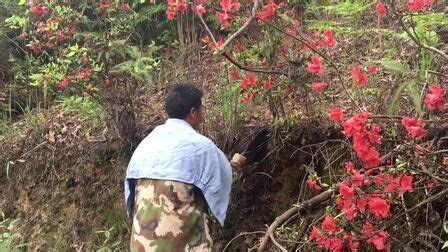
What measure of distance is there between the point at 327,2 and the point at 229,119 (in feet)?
7.62

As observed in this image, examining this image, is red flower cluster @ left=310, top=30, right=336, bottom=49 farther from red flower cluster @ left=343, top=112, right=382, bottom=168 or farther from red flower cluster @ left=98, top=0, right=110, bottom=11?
red flower cluster @ left=98, top=0, right=110, bottom=11

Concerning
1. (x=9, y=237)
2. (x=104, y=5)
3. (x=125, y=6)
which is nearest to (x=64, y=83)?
(x=104, y=5)

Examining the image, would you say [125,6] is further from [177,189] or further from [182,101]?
[177,189]

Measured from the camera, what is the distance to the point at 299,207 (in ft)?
13.0

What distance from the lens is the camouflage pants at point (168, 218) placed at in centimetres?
372

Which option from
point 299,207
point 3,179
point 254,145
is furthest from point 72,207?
point 299,207

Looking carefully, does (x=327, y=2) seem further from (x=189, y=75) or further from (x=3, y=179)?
(x=3, y=179)

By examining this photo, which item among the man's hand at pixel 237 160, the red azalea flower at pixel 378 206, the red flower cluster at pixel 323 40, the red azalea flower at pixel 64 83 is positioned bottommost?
the man's hand at pixel 237 160

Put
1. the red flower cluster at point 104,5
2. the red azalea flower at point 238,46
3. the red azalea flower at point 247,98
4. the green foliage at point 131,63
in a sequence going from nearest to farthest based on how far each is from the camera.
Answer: the red azalea flower at point 247,98
the red azalea flower at point 238,46
the green foliage at point 131,63
the red flower cluster at point 104,5

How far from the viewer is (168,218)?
372cm

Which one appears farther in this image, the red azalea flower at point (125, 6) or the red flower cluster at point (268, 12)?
the red azalea flower at point (125, 6)

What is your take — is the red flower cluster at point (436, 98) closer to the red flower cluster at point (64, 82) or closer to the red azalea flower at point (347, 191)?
the red azalea flower at point (347, 191)

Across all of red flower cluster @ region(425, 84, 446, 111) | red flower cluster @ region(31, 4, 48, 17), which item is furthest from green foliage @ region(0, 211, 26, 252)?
red flower cluster @ region(425, 84, 446, 111)

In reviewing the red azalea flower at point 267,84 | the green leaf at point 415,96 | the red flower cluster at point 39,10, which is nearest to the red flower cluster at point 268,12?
the red azalea flower at point 267,84
